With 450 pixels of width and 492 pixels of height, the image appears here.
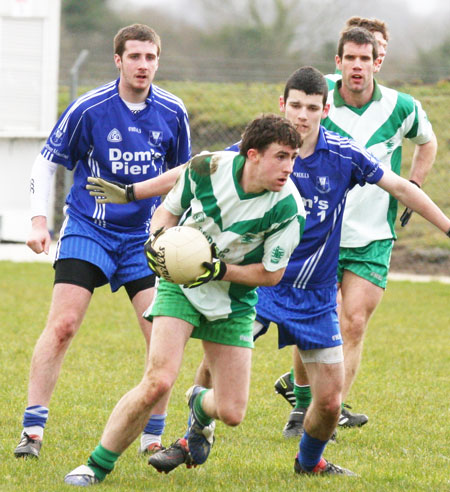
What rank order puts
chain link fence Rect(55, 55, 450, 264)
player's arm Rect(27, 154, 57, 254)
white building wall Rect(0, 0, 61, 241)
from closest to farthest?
player's arm Rect(27, 154, 57, 254) → white building wall Rect(0, 0, 61, 241) → chain link fence Rect(55, 55, 450, 264)

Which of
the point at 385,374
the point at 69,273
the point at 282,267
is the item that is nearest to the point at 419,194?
the point at 282,267

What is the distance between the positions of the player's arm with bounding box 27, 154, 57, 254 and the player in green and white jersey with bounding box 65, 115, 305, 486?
0.97 meters

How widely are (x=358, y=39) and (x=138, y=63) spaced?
1480 mm

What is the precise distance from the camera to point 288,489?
502cm

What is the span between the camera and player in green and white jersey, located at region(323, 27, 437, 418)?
646 cm

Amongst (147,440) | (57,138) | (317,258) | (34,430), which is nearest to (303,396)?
(147,440)

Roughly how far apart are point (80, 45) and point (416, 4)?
11.6m

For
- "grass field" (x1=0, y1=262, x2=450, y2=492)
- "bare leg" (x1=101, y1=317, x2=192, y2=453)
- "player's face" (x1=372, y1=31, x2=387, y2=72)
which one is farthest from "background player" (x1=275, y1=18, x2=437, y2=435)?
"bare leg" (x1=101, y1=317, x2=192, y2=453)

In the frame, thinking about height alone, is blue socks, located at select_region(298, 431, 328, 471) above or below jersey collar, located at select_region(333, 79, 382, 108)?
below

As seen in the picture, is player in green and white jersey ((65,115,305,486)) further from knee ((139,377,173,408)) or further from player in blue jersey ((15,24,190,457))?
player in blue jersey ((15,24,190,457))

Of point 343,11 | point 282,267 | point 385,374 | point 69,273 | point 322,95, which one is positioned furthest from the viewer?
point 343,11

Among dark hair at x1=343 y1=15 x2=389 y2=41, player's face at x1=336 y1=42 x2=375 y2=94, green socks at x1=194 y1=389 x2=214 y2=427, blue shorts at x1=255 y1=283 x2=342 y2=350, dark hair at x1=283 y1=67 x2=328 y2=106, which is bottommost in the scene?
green socks at x1=194 y1=389 x2=214 y2=427

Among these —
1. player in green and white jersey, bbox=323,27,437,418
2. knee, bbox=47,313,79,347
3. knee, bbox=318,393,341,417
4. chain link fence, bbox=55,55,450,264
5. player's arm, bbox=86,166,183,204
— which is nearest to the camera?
knee, bbox=318,393,341,417

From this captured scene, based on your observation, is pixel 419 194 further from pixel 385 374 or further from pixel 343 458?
pixel 385 374
